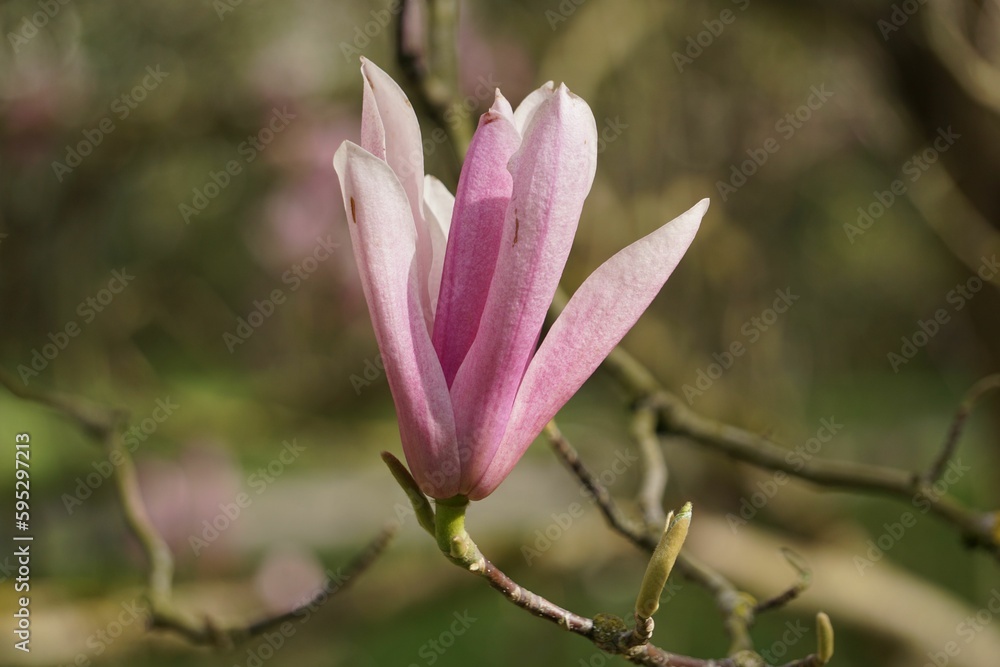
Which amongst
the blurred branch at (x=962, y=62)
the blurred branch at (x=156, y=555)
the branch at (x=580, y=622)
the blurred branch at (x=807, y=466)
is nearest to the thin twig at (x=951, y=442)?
the blurred branch at (x=807, y=466)

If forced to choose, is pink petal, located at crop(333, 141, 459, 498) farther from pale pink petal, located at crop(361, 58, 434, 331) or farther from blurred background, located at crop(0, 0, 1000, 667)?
blurred background, located at crop(0, 0, 1000, 667)

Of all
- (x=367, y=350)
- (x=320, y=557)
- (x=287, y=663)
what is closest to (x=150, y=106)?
(x=367, y=350)

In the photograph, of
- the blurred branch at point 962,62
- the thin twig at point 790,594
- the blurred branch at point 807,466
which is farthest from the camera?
the blurred branch at point 962,62

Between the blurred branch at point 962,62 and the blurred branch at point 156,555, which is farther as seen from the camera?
the blurred branch at point 962,62

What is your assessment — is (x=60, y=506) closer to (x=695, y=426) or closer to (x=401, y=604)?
(x=401, y=604)

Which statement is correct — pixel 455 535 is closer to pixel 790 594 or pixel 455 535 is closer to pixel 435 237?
pixel 435 237

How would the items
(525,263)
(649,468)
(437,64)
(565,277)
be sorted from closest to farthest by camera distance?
1. (525,263)
2. (649,468)
3. (437,64)
4. (565,277)

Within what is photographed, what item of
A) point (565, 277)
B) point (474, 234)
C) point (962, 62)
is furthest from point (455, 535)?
point (962, 62)

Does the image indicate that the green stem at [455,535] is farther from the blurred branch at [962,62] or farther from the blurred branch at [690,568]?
the blurred branch at [962,62]

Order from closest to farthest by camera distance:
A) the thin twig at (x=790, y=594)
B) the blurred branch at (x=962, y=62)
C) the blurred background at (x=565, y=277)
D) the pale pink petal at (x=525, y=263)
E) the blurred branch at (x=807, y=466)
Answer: the pale pink petal at (x=525, y=263) < the thin twig at (x=790, y=594) < the blurred branch at (x=807, y=466) < the blurred branch at (x=962, y=62) < the blurred background at (x=565, y=277)
